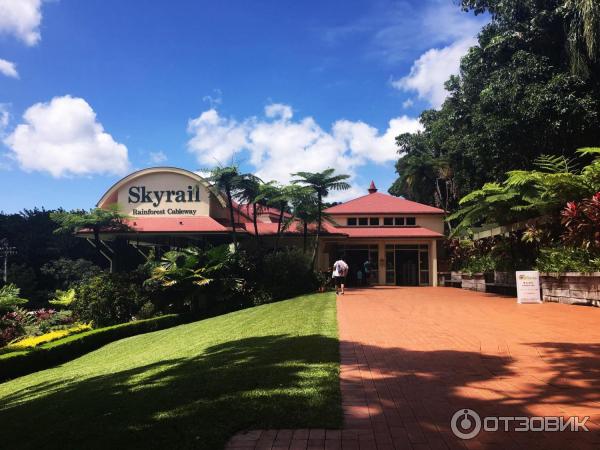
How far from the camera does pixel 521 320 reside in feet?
30.8

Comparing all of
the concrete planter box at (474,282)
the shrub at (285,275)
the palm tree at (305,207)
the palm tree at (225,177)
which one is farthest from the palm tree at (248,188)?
the concrete planter box at (474,282)

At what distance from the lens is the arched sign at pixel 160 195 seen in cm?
2361

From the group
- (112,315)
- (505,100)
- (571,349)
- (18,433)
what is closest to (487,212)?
(505,100)

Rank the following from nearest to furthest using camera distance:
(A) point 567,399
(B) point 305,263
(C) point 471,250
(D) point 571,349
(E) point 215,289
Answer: (A) point 567,399, (D) point 571,349, (E) point 215,289, (B) point 305,263, (C) point 471,250

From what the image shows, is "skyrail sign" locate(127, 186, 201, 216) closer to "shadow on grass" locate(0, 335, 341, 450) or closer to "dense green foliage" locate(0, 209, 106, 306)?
"dense green foliage" locate(0, 209, 106, 306)

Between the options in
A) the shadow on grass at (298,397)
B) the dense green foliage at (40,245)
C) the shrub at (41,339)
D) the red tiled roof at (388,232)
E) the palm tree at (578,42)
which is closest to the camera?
the shadow on grass at (298,397)

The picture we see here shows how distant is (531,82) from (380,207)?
11.3 metres

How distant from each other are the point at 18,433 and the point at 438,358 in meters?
4.97

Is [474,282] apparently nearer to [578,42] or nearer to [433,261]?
[433,261]

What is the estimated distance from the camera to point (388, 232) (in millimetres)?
26578

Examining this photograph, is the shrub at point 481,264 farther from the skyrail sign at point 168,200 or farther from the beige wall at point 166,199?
the skyrail sign at point 168,200

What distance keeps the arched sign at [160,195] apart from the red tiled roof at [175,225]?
35cm

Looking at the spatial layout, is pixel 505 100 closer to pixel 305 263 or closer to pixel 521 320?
pixel 305 263

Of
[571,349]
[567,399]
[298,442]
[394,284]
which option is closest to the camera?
[298,442]
